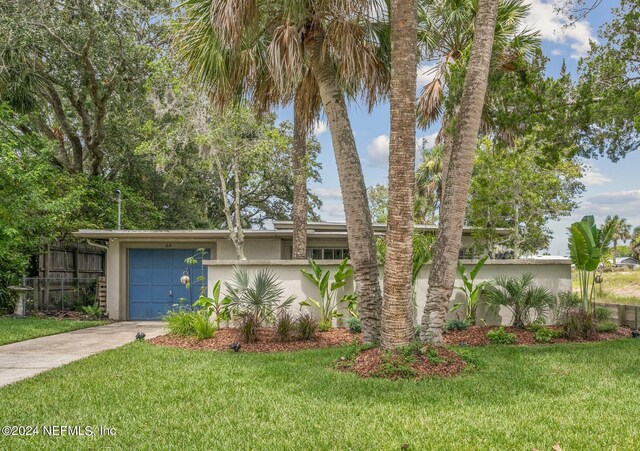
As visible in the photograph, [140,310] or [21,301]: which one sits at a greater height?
[21,301]

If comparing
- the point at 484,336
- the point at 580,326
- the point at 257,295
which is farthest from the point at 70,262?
the point at 580,326

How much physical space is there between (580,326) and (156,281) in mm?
11242

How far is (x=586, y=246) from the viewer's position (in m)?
9.47

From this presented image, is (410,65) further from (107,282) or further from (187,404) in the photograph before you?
(107,282)

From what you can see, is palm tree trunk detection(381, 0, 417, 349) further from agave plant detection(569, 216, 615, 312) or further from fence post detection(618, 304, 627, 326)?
fence post detection(618, 304, 627, 326)

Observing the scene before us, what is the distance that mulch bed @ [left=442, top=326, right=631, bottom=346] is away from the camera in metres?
8.61

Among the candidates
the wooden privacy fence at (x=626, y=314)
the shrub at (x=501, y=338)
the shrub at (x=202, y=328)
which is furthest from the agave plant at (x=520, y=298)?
the shrub at (x=202, y=328)

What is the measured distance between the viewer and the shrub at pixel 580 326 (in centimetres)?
902

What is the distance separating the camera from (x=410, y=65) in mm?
6551

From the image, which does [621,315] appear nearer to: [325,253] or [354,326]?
[354,326]

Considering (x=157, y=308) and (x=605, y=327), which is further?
A: (x=157, y=308)

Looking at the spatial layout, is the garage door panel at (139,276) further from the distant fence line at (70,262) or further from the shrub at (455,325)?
the shrub at (455,325)

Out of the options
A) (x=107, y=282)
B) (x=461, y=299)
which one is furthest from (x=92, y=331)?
(x=461, y=299)

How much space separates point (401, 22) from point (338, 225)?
9.21 m
